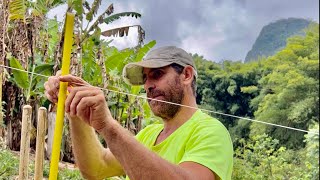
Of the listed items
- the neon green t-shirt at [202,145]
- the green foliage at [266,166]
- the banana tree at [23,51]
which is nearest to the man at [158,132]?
the neon green t-shirt at [202,145]

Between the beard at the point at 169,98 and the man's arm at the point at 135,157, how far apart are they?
0.12m

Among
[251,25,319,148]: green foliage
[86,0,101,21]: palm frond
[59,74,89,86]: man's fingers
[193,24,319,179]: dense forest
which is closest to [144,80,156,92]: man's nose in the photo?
[59,74,89,86]: man's fingers

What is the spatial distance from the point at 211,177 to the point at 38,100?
1.89 m

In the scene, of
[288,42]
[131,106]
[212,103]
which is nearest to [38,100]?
[131,106]

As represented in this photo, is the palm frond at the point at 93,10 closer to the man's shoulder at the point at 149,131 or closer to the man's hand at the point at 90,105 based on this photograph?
the man's shoulder at the point at 149,131

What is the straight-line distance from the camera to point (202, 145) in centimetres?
51

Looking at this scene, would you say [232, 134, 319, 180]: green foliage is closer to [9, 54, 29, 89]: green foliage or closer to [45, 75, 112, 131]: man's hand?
[9, 54, 29, 89]: green foliage

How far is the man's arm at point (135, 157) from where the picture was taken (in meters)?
0.44

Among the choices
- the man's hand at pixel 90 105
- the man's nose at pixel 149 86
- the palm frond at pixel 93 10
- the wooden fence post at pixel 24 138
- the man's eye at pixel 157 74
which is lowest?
the wooden fence post at pixel 24 138

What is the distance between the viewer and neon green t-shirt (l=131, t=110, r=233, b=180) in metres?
0.50

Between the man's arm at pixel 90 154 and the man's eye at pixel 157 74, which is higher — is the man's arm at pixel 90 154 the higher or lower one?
the lower one

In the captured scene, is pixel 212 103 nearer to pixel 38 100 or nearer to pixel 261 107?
pixel 261 107

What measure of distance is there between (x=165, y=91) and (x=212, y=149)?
0.10 m

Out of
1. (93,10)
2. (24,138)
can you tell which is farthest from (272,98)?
(24,138)
